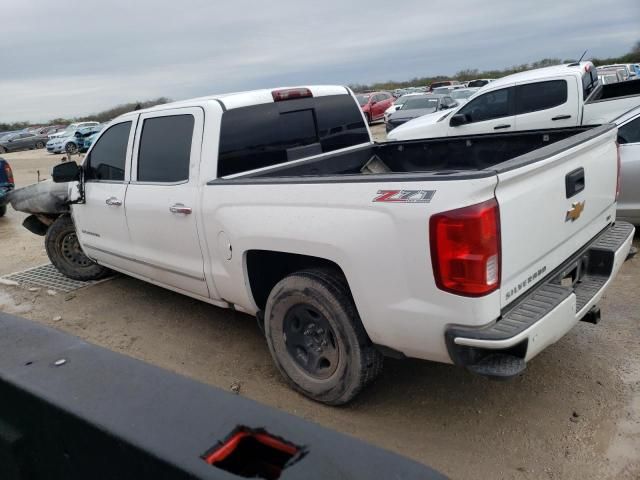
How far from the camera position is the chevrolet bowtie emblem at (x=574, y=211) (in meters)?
3.03

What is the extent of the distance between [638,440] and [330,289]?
1760mm

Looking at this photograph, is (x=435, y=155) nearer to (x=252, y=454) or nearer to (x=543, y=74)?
(x=252, y=454)

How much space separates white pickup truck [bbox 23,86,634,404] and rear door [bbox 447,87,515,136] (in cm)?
539

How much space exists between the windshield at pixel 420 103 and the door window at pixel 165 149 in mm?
15616

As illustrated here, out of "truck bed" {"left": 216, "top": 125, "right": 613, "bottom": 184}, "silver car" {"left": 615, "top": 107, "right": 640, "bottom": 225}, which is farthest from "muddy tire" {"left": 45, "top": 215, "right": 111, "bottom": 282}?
"silver car" {"left": 615, "top": 107, "right": 640, "bottom": 225}

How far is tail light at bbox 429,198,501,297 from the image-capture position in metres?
2.42

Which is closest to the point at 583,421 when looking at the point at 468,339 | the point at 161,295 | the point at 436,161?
the point at 468,339

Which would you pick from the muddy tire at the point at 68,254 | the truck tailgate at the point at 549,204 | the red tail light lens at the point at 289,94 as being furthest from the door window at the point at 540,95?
the muddy tire at the point at 68,254

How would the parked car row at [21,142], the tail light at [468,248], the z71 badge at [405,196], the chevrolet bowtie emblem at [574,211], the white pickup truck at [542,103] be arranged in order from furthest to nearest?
the parked car row at [21,142], the white pickup truck at [542,103], the chevrolet bowtie emblem at [574,211], the z71 badge at [405,196], the tail light at [468,248]

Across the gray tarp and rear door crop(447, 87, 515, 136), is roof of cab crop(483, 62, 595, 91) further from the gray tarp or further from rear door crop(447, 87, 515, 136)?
the gray tarp

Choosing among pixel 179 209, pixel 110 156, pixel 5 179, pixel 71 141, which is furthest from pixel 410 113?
pixel 71 141

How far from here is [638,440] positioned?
2.82m

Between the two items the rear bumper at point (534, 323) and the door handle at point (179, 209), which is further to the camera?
the door handle at point (179, 209)

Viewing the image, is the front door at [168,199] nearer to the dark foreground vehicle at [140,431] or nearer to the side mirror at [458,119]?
the dark foreground vehicle at [140,431]
